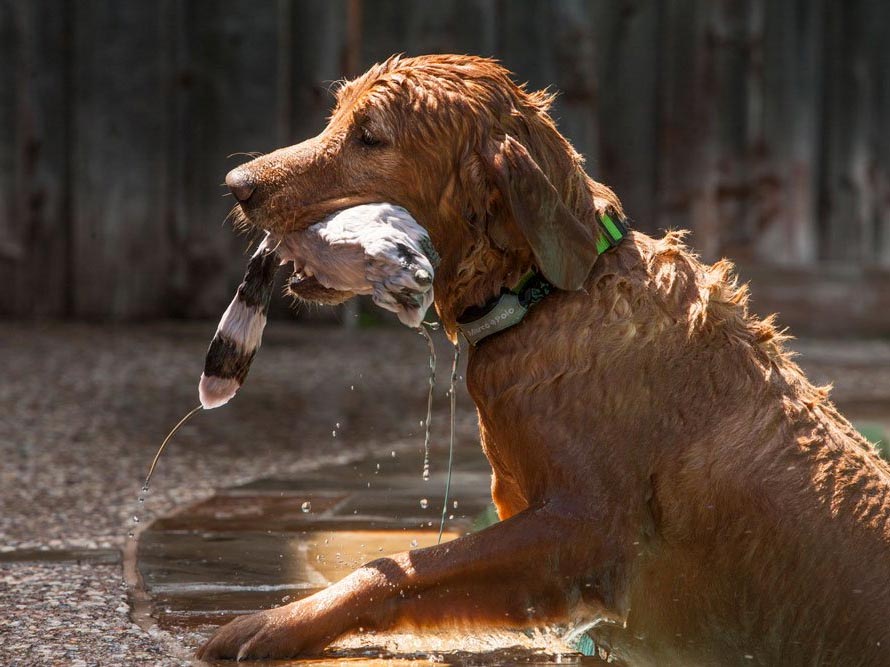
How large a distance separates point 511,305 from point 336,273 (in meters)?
0.47

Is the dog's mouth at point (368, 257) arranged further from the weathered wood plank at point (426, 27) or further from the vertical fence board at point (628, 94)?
the vertical fence board at point (628, 94)

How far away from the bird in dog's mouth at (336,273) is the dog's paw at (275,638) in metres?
0.71

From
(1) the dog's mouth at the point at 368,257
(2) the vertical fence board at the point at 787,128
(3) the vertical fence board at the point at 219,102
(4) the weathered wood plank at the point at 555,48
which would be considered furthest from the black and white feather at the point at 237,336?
(2) the vertical fence board at the point at 787,128

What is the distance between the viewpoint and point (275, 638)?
3.39 metres

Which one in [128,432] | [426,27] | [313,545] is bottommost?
[128,432]

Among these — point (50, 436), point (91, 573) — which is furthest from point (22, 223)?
point (91, 573)

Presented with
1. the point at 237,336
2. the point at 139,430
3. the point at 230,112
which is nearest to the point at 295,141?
the point at 230,112

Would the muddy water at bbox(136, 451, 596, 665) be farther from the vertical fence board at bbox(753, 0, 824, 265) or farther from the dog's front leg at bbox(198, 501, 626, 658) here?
the vertical fence board at bbox(753, 0, 824, 265)

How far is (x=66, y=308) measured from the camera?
1079 centimetres

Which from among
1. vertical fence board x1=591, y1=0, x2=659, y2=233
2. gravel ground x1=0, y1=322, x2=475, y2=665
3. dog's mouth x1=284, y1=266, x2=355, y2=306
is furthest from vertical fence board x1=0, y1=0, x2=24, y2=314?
dog's mouth x1=284, y1=266, x2=355, y2=306

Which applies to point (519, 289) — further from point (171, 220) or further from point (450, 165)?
point (171, 220)

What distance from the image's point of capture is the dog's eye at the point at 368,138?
3.66m

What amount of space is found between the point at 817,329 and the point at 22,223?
6840 mm

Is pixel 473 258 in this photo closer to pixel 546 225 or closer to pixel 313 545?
pixel 546 225
